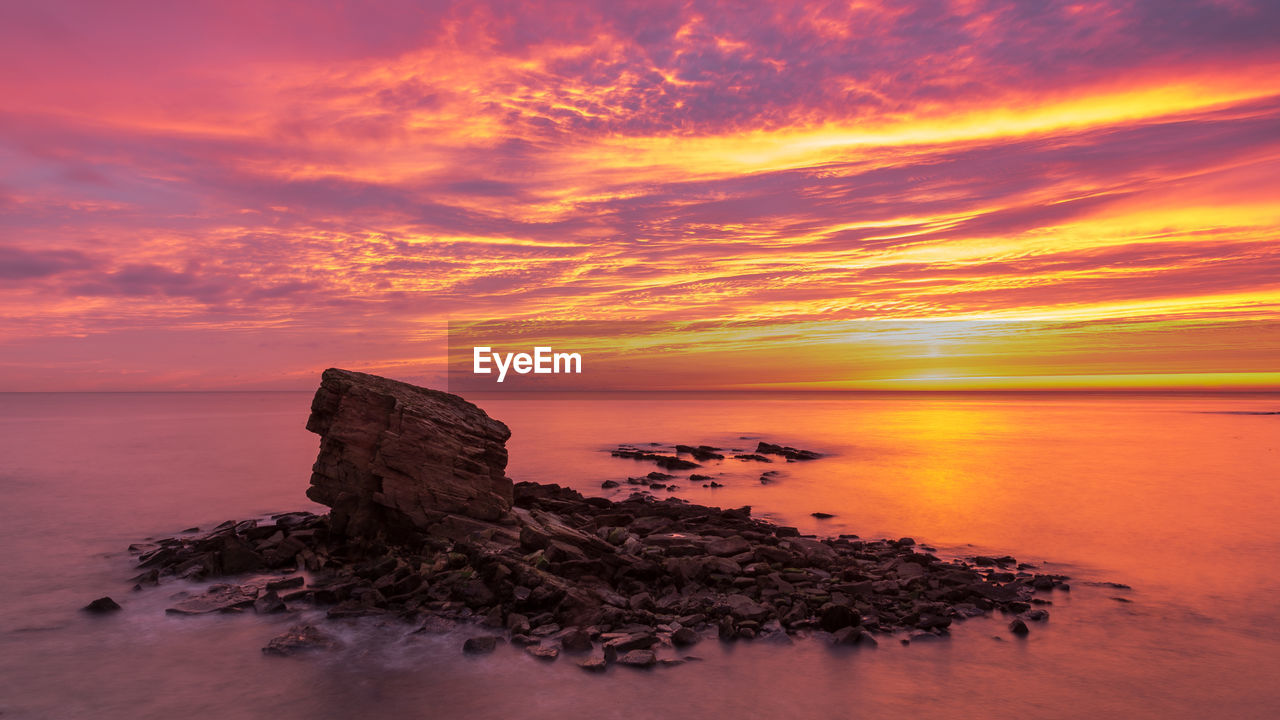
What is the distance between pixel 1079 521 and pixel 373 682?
102 feet

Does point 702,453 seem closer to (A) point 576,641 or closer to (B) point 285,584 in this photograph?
(B) point 285,584

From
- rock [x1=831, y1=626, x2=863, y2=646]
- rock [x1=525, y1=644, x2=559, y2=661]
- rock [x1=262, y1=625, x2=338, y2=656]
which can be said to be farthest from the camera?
rock [x1=831, y1=626, x2=863, y2=646]

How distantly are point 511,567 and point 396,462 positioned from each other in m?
7.02

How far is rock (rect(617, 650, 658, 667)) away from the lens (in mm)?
15555

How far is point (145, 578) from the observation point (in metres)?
22.5

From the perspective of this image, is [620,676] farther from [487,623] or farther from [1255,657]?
[1255,657]

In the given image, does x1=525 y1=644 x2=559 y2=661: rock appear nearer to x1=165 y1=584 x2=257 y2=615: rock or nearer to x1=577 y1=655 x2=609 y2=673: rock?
x1=577 y1=655 x2=609 y2=673: rock

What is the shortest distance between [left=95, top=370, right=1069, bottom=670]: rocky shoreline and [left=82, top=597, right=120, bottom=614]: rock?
1.75 metres

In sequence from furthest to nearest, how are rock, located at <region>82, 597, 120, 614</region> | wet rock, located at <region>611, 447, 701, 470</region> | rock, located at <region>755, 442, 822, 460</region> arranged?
rock, located at <region>755, 442, 822, 460</region>
wet rock, located at <region>611, 447, 701, 470</region>
rock, located at <region>82, 597, 120, 614</region>

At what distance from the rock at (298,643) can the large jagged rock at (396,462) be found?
21.2 ft

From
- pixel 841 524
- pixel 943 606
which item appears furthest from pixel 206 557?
pixel 841 524

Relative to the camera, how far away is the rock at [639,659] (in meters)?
15.6

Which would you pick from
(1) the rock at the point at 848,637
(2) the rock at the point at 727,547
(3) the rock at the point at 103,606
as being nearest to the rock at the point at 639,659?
(1) the rock at the point at 848,637

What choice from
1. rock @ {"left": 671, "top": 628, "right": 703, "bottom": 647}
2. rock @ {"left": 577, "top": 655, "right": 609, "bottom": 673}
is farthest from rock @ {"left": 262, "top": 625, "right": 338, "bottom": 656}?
rock @ {"left": 671, "top": 628, "right": 703, "bottom": 647}
